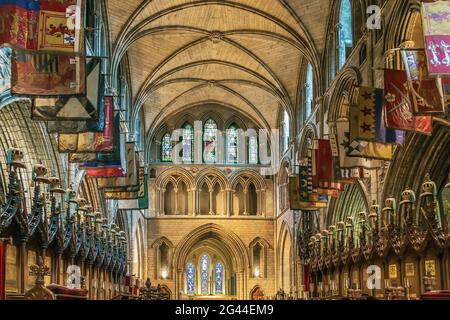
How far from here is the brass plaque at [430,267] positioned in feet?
59.5

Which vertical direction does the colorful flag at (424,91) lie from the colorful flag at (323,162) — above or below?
below

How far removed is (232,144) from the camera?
47.3 metres

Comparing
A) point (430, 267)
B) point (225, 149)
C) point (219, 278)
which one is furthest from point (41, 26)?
point (219, 278)

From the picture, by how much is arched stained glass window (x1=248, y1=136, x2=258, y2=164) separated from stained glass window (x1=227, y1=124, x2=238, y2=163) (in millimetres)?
872

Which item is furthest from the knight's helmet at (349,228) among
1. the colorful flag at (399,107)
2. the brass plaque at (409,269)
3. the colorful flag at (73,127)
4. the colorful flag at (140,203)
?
the colorful flag at (73,127)

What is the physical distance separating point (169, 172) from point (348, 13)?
21182 millimetres

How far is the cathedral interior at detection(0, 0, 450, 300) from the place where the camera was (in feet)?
49.0

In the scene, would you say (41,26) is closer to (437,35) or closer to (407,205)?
(437,35)

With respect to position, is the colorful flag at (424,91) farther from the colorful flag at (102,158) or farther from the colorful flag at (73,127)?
the colorful flag at (102,158)

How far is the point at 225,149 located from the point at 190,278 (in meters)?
8.96

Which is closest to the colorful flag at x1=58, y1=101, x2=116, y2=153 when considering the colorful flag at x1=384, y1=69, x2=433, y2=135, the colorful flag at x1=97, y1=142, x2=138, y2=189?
the colorful flag at x1=97, y1=142, x2=138, y2=189

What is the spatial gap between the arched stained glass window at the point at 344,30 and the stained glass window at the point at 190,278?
23.2m

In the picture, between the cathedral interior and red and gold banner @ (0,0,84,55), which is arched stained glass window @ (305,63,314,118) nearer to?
the cathedral interior
